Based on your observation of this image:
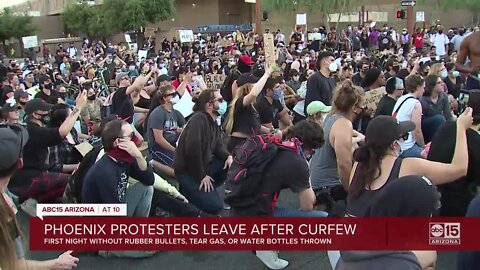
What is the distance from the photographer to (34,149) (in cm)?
575

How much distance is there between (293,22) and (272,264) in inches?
1632

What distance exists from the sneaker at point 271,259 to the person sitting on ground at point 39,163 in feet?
8.27

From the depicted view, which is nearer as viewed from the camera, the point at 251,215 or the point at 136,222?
the point at 251,215

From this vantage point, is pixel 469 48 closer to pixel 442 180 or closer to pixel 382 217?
pixel 442 180

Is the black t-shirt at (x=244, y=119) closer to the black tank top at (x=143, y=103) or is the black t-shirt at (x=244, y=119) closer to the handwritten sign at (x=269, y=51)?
the handwritten sign at (x=269, y=51)

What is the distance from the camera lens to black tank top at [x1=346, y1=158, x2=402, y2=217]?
2.87 m

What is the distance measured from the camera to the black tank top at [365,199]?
9.43ft

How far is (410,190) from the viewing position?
2.50 metres

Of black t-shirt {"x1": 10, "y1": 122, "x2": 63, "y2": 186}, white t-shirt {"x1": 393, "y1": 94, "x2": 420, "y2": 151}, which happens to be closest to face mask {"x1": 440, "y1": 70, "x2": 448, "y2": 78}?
white t-shirt {"x1": 393, "y1": 94, "x2": 420, "y2": 151}

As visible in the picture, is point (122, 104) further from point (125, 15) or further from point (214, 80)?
point (125, 15)

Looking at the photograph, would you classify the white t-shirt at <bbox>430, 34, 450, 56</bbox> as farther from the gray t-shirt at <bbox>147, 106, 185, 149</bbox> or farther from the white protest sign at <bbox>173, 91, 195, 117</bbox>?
the gray t-shirt at <bbox>147, 106, 185, 149</bbox>

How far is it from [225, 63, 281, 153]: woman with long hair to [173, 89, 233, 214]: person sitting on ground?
224 millimetres

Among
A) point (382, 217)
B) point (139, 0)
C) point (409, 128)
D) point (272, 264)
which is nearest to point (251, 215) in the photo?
point (272, 264)

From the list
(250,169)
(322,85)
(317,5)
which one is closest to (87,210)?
(250,169)
